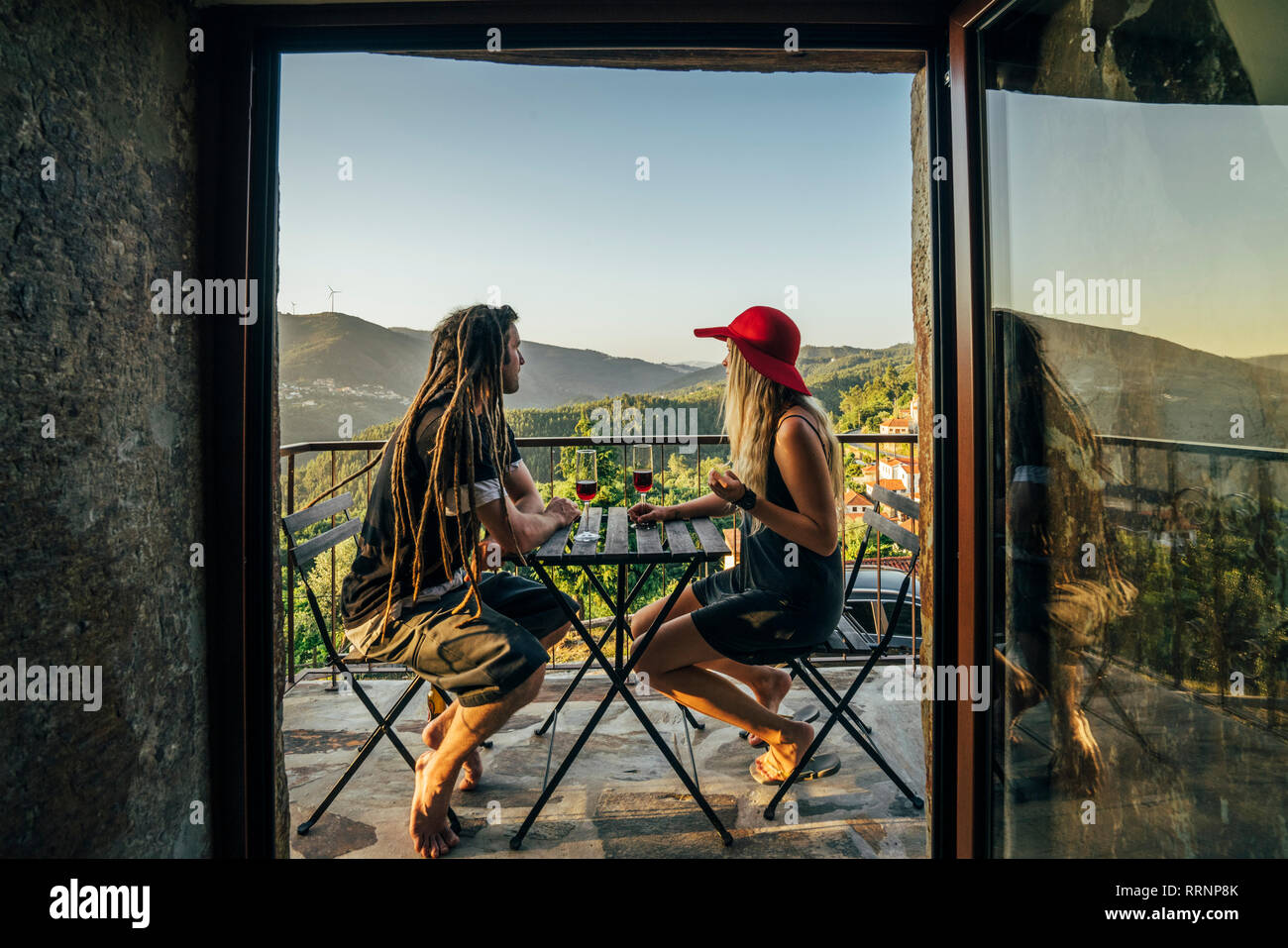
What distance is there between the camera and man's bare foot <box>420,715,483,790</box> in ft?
7.63

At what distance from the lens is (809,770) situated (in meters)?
2.53

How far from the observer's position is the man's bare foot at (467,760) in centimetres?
232

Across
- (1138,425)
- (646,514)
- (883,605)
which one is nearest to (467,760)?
(646,514)

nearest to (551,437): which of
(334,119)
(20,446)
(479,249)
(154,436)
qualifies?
(154,436)

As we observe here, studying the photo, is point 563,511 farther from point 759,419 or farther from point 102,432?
point 102,432

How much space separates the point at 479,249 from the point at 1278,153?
12.9 metres

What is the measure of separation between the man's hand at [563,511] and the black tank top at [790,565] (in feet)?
2.25

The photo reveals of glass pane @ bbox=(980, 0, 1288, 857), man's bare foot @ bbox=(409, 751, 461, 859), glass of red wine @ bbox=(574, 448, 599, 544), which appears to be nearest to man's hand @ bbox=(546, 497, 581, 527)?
glass of red wine @ bbox=(574, 448, 599, 544)

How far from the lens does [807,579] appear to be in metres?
2.24

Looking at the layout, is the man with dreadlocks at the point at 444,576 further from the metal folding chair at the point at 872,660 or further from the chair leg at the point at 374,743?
the metal folding chair at the point at 872,660

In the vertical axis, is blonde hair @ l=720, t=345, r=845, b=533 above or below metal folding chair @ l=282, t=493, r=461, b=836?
above

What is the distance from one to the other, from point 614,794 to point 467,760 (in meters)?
0.53

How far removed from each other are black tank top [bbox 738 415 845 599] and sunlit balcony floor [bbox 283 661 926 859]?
0.72 meters

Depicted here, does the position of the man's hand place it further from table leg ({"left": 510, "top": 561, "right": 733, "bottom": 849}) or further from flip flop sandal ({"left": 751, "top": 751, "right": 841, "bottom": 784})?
flip flop sandal ({"left": 751, "top": 751, "right": 841, "bottom": 784})
